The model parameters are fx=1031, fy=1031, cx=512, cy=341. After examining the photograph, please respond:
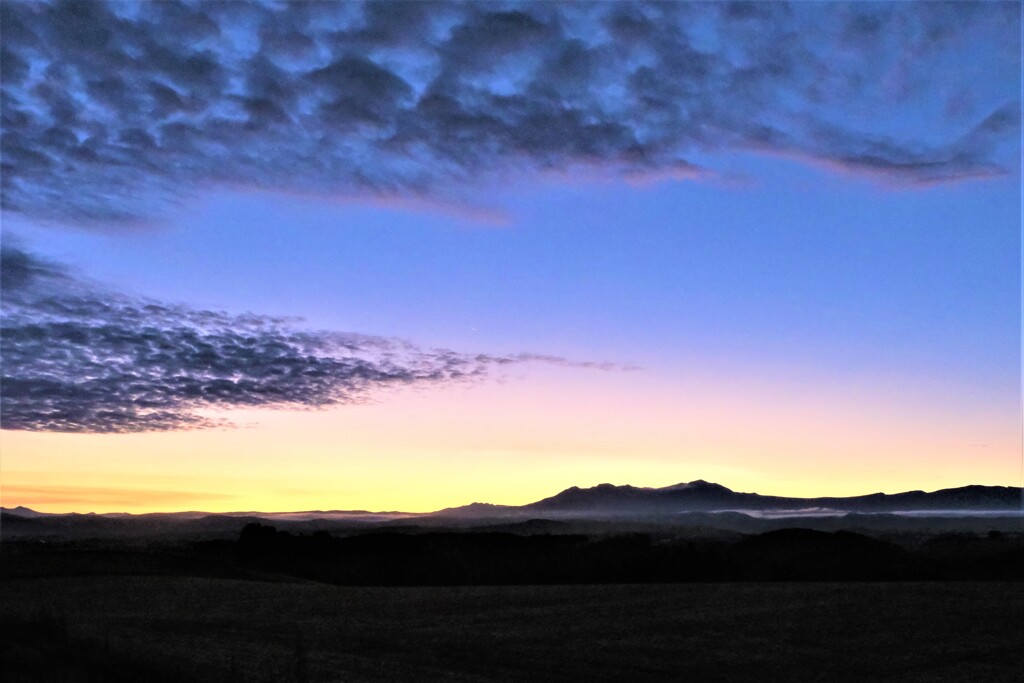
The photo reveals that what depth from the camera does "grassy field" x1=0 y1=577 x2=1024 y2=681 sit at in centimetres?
1488

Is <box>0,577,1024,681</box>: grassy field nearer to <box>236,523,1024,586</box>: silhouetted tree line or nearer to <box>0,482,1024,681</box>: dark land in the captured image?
<box>0,482,1024,681</box>: dark land

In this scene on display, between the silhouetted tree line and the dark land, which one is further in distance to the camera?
the silhouetted tree line

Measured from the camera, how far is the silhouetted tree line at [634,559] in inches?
1759

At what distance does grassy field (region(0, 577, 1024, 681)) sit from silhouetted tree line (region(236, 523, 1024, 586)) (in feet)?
49.5

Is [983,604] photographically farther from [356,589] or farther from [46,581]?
[46,581]

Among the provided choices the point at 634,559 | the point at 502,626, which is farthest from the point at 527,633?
the point at 634,559

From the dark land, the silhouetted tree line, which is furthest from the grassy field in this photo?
the silhouetted tree line

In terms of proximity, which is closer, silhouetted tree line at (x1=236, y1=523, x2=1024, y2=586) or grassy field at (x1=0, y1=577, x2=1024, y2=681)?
grassy field at (x1=0, y1=577, x2=1024, y2=681)

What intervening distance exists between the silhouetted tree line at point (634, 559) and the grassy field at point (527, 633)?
594 inches

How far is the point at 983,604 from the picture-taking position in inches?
952

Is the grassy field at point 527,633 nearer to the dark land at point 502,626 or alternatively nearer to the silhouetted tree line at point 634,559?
the dark land at point 502,626

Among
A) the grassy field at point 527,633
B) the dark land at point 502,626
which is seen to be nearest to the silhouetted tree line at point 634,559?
the dark land at point 502,626

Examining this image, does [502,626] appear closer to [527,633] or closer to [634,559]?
[527,633]

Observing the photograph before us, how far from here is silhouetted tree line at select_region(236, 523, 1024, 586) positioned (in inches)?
1759
